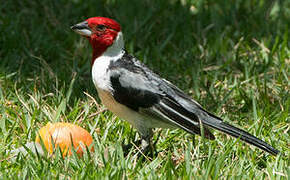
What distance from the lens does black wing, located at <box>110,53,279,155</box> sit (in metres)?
3.91

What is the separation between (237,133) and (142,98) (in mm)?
729

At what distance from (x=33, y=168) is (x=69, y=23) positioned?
3117 millimetres

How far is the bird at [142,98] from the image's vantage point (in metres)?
3.95

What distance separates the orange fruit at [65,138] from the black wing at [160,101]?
397 mm

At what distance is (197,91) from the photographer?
16.7 feet

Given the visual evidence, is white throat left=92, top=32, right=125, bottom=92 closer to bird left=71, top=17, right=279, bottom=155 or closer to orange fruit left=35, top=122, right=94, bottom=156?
bird left=71, top=17, right=279, bottom=155

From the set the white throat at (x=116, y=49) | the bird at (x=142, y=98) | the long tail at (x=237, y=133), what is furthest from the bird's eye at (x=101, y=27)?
the long tail at (x=237, y=133)

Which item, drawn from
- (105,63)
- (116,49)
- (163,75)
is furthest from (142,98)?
(163,75)

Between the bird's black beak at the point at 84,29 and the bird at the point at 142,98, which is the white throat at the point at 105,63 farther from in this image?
the bird's black beak at the point at 84,29

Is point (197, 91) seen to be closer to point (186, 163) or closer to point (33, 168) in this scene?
point (186, 163)

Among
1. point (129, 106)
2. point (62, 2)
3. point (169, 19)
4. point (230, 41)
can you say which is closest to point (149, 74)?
point (129, 106)

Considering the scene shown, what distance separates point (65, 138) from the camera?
12.4ft

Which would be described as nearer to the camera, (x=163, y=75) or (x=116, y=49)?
(x=116, y=49)

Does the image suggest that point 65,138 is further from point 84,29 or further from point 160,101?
point 84,29
